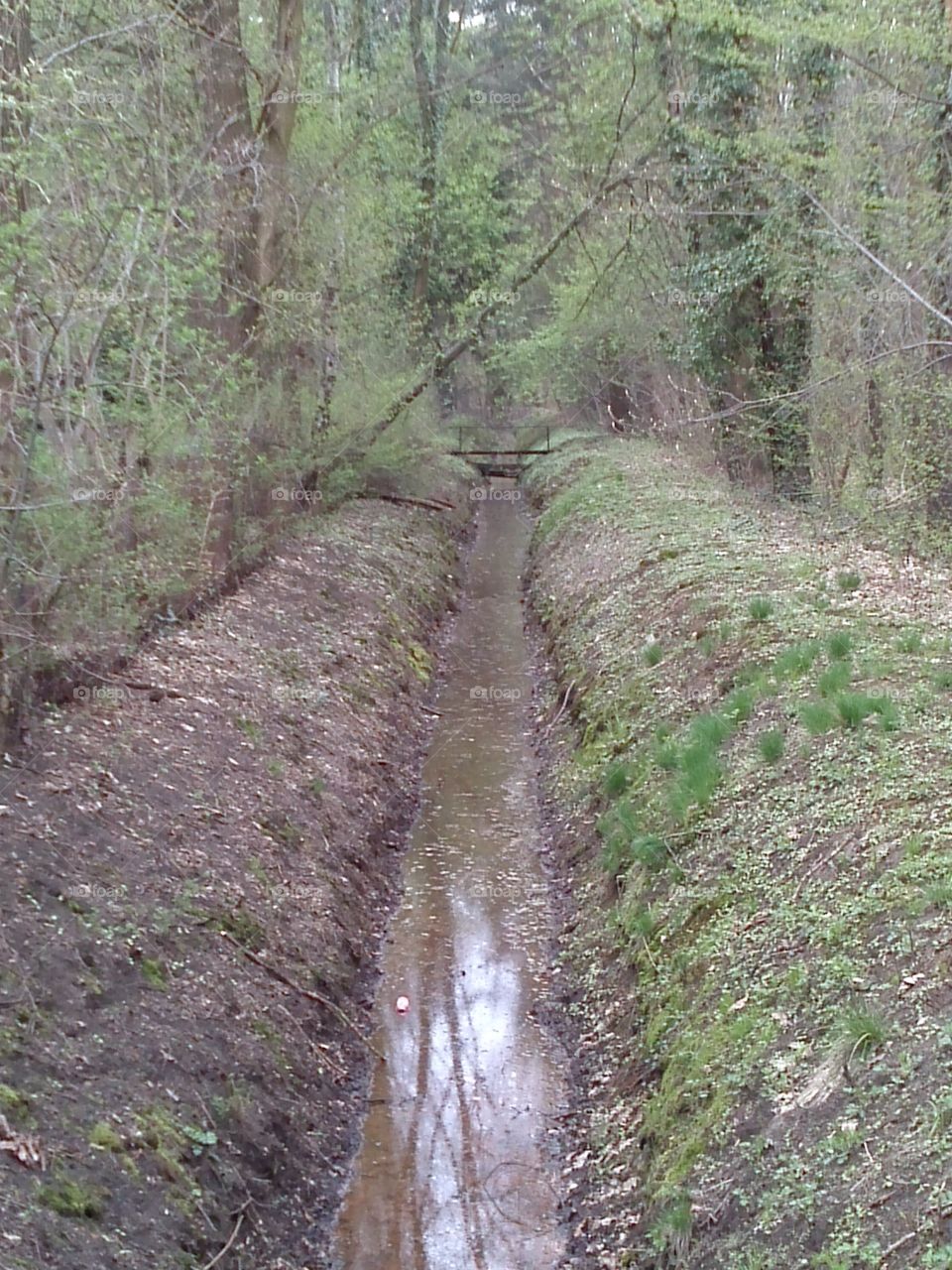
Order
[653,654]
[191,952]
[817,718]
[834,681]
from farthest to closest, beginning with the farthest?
[653,654] → [834,681] → [817,718] → [191,952]

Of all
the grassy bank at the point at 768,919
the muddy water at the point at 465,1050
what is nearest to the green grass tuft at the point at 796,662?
the grassy bank at the point at 768,919

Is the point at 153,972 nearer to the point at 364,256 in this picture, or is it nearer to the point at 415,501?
the point at 364,256

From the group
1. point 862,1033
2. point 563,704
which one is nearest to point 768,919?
point 862,1033

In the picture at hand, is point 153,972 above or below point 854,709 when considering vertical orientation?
below

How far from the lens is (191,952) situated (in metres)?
6.74

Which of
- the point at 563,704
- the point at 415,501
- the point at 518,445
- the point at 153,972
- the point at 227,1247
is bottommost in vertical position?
the point at 227,1247

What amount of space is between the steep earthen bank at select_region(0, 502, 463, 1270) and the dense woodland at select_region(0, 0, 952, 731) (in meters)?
0.91

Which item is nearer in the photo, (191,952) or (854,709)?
(191,952)

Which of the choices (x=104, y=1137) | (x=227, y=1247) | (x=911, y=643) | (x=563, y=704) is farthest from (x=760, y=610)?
(x=104, y=1137)

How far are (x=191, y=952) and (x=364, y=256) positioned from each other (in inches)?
465

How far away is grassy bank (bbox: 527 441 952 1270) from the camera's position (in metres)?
4.56

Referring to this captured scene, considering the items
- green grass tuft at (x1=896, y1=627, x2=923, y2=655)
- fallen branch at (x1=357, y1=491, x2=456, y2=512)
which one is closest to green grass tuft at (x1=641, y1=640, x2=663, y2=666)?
green grass tuft at (x1=896, y1=627, x2=923, y2=655)

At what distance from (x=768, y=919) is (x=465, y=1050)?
2351 millimetres

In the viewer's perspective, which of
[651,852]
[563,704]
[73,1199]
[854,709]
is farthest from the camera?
[563,704]
